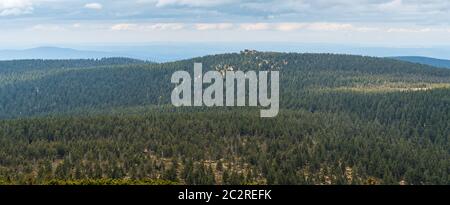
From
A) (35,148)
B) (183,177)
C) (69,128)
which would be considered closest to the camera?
(183,177)

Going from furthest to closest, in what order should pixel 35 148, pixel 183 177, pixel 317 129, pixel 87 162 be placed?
1. pixel 317 129
2. pixel 35 148
3. pixel 87 162
4. pixel 183 177

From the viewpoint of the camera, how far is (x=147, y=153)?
15662 centimetres

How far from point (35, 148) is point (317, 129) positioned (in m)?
95.9

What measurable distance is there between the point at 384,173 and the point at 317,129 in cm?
5452
